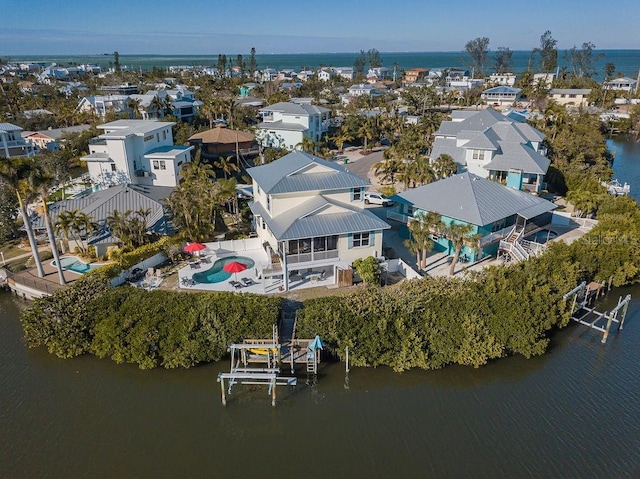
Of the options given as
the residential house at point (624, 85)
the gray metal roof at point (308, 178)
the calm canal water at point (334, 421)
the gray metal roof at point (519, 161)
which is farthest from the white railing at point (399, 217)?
the residential house at point (624, 85)

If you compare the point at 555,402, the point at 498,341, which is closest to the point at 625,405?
the point at 555,402

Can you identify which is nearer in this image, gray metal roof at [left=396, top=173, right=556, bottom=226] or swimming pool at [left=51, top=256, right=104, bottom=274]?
swimming pool at [left=51, top=256, right=104, bottom=274]

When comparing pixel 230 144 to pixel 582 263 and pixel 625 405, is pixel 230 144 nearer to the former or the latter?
pixel 582 263

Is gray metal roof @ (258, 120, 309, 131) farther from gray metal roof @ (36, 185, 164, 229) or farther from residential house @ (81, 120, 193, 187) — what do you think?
gray metal roof @ (36, 185, 164, 229)

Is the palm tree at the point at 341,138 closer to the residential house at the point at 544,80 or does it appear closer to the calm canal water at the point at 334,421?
the calm canal water at the point at 334,421

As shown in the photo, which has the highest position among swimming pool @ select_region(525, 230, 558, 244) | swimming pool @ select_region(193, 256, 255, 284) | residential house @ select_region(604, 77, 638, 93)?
residential house @ select_region(604, 77, 638, 93)

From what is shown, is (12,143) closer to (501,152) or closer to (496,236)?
(501,152)

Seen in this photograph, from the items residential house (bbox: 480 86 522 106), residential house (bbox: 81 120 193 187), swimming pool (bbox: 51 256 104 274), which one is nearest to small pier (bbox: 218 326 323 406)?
swimming pool (bbox: 51 256 104 274)
